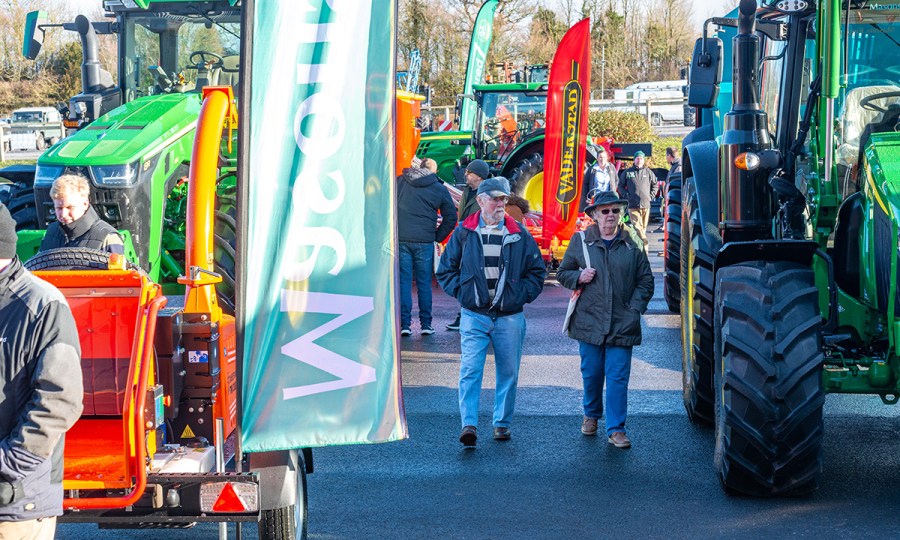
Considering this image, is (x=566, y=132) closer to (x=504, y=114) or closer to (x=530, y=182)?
(x=530, y=182)

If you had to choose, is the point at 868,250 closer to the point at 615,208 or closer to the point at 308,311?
the point at 615,208

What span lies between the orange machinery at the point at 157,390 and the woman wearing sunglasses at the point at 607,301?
275 centimetres

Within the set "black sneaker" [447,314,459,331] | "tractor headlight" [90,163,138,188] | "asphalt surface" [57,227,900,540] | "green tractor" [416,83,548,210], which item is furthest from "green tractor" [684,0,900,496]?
"green tractor" [416,83,548,210]

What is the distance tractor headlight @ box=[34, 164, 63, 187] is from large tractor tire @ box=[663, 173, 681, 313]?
220 inches

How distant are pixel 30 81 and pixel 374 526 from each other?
39.4 meters

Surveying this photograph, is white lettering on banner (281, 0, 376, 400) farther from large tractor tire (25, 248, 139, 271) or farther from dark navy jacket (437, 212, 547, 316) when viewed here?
dark navy jacket (437, 212, 547, 316)

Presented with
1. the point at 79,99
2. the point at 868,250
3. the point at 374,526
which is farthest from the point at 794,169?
the point at 79,99

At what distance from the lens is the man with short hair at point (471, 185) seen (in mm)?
10992

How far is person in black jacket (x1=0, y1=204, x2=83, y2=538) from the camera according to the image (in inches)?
137

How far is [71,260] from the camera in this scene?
512cm

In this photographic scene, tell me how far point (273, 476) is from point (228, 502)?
32 cm

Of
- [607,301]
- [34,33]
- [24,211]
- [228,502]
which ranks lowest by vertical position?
[228,502]

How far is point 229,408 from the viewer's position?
509cm

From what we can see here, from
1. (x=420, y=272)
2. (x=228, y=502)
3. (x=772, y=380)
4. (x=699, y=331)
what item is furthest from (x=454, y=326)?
(x=228, y=502)
